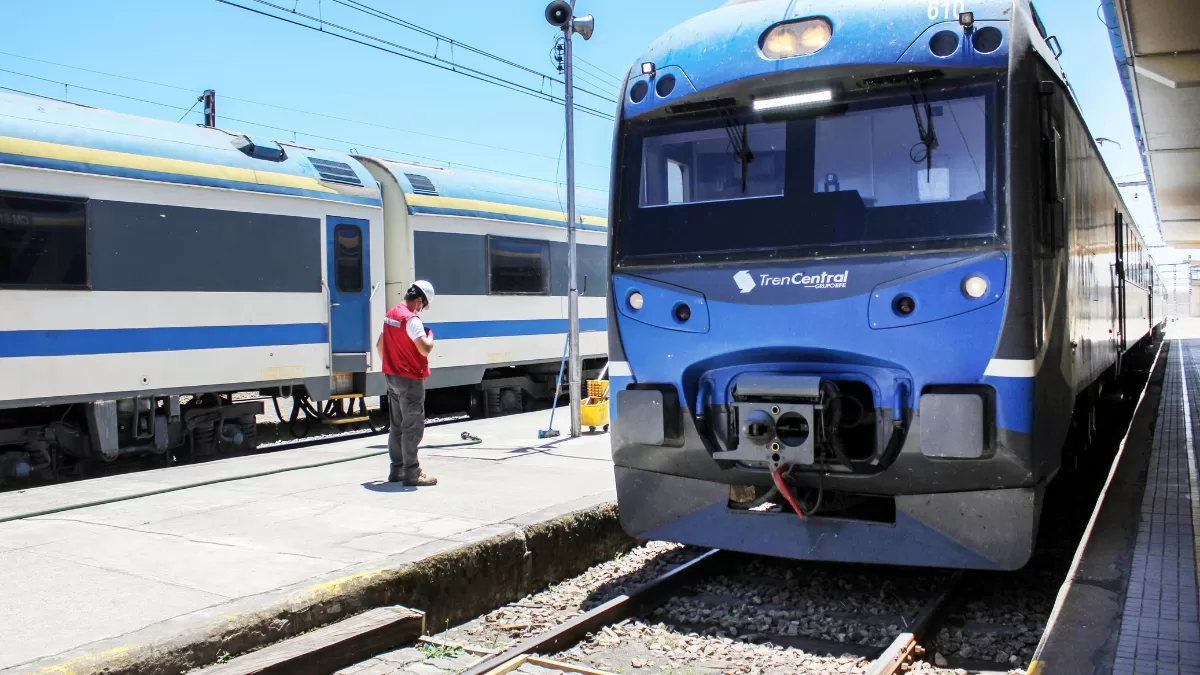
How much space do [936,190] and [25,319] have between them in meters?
7.95

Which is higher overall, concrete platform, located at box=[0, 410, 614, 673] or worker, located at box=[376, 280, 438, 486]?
worker, located at box=[376, 280, 438, 486]

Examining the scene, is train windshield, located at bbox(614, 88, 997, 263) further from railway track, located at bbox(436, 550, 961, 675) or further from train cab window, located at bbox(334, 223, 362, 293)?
train cab window, located at bbox(334, 223, 362, 293)

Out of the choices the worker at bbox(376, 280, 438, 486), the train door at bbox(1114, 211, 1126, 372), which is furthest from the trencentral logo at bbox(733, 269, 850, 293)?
the train door at bbox(1114, 211, 1126, 372)

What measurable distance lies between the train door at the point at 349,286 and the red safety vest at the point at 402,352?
13.4 feet

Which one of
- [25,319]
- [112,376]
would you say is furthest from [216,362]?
[25,319]

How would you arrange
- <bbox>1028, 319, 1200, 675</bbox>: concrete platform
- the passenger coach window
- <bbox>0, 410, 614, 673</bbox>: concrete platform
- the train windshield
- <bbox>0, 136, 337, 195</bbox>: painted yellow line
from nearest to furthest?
1. <bbox>1028, 319, 1200, 675</bbox>: concrete platform
2. <bbox>0, 410, 614, 673</bbox>: concrete platform
3. the train windshield
4. <bbox>0, 136, 337, 195</bbox>: painted yellow line
5. the passenger coach window

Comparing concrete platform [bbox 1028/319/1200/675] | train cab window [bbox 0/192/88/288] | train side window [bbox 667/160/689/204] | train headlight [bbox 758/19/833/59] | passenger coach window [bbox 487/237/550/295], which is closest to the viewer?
concrete platform [bbox 1028/319/1200/675]

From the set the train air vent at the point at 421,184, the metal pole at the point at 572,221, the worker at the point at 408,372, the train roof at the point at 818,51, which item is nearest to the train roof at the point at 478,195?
the train air vent at the point at 421,184

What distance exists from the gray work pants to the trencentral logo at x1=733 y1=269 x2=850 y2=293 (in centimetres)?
359

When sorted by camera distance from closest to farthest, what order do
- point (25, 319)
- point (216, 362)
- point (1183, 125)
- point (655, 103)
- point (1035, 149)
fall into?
point (1035, 149)
point (655, 103)
point (25, 319)
point (216, 362)
point (1183, 125)

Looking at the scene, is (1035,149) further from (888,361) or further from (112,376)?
(112,376)

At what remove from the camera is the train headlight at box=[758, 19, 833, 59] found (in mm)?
5512

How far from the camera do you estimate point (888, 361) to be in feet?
17.0

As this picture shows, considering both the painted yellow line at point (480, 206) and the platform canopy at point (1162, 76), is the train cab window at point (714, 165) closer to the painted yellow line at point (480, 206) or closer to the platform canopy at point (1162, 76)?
the painted yellow line at point (480, 206)
